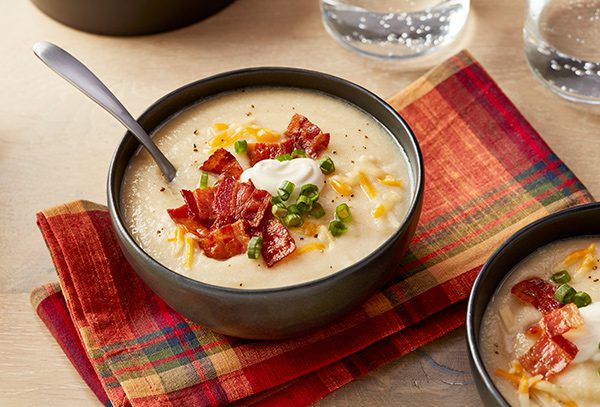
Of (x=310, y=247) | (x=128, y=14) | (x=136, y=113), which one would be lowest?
(x=136, y=113)

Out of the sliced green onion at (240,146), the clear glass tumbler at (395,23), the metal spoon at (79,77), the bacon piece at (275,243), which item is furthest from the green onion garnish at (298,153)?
the clear glass tumbler at (395,23)

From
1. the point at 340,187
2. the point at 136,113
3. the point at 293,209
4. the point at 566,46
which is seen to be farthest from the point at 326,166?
the point at 566,46

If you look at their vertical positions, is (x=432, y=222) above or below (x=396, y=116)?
below

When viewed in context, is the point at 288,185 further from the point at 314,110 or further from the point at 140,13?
the point at 140,13

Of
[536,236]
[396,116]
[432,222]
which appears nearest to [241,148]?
[396,116]

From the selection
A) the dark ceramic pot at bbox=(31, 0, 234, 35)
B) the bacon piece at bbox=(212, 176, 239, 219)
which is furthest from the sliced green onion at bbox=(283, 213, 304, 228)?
the dark ceramic pot at bbox=(31, 0, 234, 35)

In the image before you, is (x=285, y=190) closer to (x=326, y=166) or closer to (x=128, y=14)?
(x=326, y=166)

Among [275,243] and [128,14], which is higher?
[275,243]
